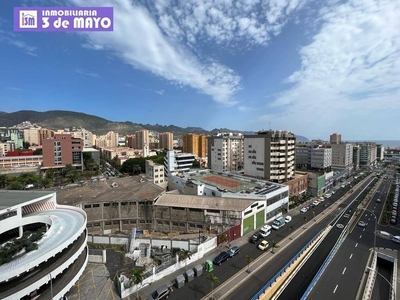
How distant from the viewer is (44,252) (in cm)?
1425

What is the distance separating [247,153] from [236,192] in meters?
17.5

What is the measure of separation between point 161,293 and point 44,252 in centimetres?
970

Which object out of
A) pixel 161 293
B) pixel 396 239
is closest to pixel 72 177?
pixel 161 293

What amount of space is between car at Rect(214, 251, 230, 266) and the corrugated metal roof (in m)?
6.62

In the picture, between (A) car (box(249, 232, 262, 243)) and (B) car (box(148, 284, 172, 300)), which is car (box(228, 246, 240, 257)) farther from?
(B) car (box(148, 284, 172, 300))

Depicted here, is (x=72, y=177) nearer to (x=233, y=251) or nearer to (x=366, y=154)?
(x=233, y=251)

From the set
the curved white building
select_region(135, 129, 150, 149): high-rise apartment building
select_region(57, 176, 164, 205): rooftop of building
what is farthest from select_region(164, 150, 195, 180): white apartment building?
select_region(135, 129, 150, 149): high-rise apartment building

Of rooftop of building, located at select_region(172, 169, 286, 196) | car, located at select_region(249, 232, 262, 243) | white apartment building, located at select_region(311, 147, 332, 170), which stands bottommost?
car, located at select_region(249, 232, 262, 243)

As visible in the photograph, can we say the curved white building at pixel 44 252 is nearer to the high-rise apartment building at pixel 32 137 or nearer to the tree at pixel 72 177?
the tree at pixel 72 177

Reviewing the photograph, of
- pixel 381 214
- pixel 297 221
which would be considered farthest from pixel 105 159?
pixel 381 214

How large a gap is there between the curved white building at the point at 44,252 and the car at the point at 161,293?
21.9ft

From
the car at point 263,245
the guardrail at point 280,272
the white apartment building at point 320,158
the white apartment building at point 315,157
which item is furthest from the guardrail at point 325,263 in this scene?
the white apartment building at point 315,157

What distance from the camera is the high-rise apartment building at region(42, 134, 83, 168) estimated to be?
66.4 metres

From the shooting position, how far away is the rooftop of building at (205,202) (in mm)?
28047
